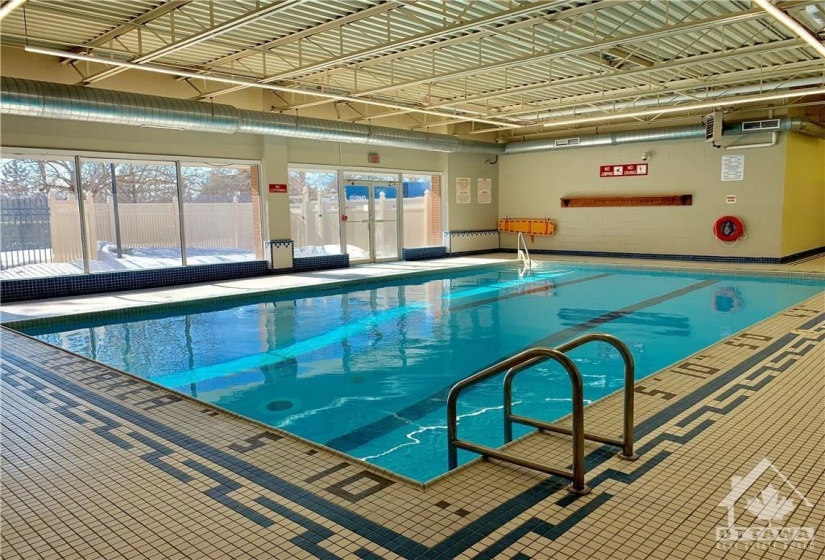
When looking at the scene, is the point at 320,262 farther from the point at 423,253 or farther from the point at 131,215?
the point at 131,215

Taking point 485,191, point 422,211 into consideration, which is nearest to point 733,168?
point 485,191

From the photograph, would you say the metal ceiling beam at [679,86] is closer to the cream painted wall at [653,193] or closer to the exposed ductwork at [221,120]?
the exposed ductwork at [221,120]

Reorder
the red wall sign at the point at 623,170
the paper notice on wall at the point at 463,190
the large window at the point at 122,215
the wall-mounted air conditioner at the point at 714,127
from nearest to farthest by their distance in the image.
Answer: the large window at the point at 122,215, the wall-mounted air conditioner at the point at 714,127, the red wall sign at the point at 623,170, the paper notice on wall at the point at 463,190

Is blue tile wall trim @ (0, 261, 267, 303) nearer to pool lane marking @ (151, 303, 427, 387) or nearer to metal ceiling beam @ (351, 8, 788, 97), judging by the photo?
pool lane marking @ (151, 303, 427, 387)

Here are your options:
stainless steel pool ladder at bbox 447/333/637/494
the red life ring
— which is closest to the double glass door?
the red life ring

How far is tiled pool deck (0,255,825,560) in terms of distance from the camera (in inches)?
80.4

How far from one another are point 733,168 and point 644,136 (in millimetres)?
1817

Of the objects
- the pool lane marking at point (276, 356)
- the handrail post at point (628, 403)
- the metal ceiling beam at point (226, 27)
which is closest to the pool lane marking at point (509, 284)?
the pool lane marking at point (276, 356)

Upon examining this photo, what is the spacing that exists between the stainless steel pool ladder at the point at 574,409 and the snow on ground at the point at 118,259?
7746mm

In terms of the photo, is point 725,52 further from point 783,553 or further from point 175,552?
point 175,552

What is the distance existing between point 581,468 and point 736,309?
606cm

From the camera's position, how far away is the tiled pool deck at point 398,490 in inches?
80.4

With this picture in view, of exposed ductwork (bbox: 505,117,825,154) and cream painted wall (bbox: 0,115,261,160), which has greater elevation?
exposed ductwork (bbox: 505,117,825,154)

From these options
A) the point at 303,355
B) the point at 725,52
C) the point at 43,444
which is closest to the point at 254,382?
the point at 303,355
